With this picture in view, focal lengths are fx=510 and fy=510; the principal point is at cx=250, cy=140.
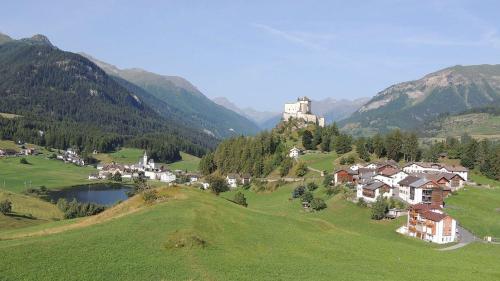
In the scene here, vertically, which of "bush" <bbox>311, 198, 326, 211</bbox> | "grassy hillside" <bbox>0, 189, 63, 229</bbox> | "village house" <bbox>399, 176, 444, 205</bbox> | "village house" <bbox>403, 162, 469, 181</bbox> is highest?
"village house" <bbox>403, 162, 469, 181</bbox>

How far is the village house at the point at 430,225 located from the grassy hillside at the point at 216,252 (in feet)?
25.6

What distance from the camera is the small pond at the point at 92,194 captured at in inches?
6393

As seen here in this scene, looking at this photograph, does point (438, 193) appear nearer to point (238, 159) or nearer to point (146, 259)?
point (146, 259)

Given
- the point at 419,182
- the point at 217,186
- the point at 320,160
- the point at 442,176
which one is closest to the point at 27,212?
the point at 217,186

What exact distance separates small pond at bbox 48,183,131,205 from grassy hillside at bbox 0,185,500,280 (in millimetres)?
104694

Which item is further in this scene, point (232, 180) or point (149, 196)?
point (232, 180)

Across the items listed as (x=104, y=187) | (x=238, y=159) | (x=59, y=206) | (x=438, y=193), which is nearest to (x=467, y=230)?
(x=438, y=193)

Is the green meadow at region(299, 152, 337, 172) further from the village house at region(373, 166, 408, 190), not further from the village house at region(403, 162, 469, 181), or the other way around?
the village house at region(373, 166, 408, 190)

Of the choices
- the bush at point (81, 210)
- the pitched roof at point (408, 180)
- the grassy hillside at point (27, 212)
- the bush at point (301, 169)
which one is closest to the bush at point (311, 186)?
the bush at point (301, 169)

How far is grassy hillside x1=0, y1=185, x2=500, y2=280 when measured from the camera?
123 feet

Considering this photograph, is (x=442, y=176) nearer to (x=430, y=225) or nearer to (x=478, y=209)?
(x=478, y=209)

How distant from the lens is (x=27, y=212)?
373 ft

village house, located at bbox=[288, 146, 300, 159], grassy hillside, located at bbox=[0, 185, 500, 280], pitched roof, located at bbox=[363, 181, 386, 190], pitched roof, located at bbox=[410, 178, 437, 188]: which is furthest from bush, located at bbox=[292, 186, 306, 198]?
grassy hillside, located at bbox=[0, 185, 500, 280]

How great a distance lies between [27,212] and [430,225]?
8494 cm
